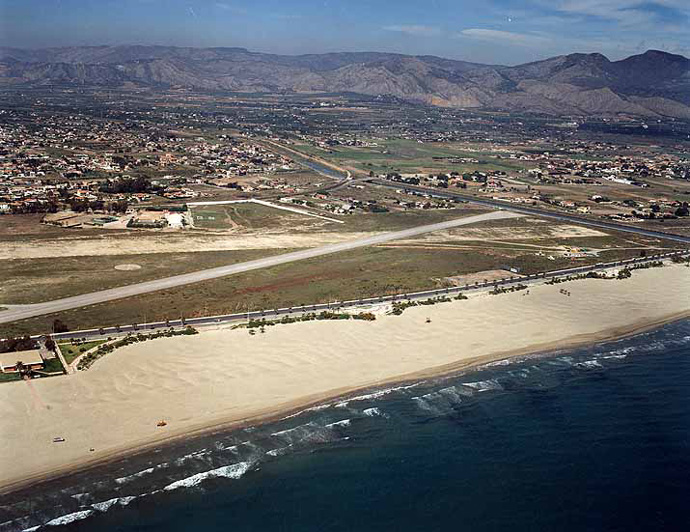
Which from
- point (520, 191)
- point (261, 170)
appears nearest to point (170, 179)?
point (261, 170)

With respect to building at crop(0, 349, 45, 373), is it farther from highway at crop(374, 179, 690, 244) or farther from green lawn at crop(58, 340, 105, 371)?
highway at crop(374, 179, 690, 244)

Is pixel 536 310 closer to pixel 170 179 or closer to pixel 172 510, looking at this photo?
pixel 172 510

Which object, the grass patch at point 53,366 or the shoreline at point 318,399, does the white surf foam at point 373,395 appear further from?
the grass patch at point 53,366

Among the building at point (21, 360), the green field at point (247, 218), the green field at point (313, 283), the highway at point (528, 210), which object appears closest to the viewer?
the building at point (21, 360)

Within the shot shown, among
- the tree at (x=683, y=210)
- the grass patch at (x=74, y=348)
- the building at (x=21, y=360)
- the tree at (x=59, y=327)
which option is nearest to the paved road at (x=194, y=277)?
the tree at (x=59, y=327)

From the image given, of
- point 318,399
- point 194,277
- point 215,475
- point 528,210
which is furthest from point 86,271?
point 528,210

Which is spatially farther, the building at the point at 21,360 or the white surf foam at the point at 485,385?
the white surf foam at the point at 485,385

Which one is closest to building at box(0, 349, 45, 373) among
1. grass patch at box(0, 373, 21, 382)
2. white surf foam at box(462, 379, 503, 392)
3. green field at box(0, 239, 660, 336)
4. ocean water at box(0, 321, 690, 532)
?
grass patch at box(0, 373, 21, 382)
